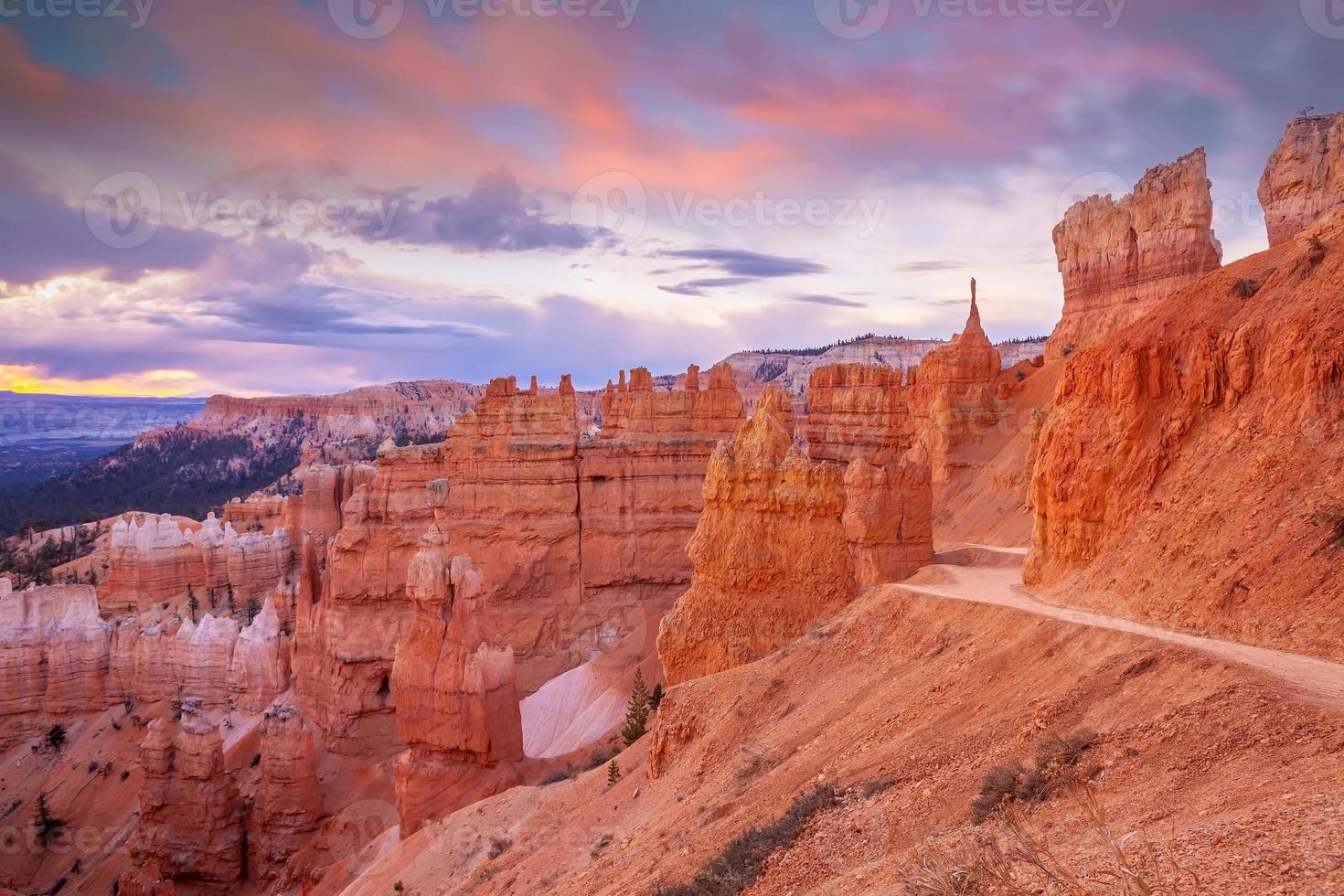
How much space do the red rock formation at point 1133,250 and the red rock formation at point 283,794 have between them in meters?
38.3

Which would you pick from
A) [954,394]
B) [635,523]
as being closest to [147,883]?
[635,523]

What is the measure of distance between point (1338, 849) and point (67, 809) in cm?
3886

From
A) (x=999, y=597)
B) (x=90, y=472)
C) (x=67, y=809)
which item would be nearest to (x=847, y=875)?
(x=999, y=597)

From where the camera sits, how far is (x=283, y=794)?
25703mm

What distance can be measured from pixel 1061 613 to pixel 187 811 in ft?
81.7

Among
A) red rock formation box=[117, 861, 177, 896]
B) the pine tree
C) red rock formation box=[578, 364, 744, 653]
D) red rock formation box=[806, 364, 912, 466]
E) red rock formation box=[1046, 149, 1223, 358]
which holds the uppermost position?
red rock formation box=[1046, 149, 1223, 358]

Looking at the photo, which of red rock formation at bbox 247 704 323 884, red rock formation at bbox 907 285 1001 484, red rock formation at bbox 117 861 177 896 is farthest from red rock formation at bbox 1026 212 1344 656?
red rock formation at bbox 907 285 1001 484

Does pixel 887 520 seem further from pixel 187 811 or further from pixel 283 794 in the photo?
pixel 187 811

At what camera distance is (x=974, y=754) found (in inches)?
369

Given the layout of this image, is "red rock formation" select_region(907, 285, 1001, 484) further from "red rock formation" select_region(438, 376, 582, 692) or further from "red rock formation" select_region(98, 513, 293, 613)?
"red rock formation" select_region(98, 513, 293, 613)

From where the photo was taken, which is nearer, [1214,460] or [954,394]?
[1214,460]

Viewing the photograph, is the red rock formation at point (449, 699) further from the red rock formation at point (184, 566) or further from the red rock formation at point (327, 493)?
the red rock formation at point (184, 566)

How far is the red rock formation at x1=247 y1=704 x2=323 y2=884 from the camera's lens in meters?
25.6

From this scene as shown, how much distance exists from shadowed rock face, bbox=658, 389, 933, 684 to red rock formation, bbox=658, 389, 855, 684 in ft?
0.06
